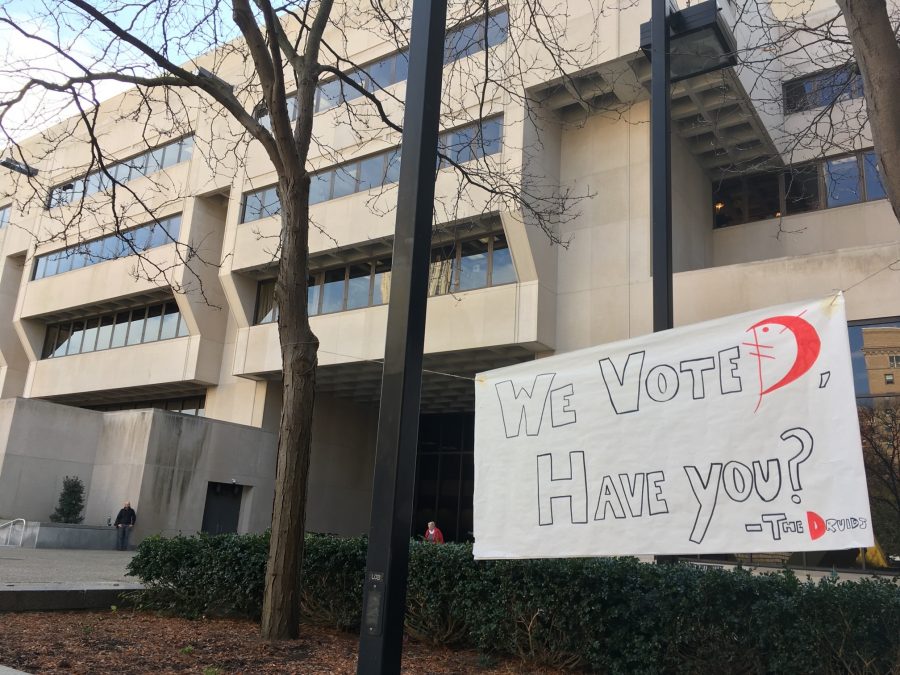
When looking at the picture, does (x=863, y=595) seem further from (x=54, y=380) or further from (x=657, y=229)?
(x=54, y=380)

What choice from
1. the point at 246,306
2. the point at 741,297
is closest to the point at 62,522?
the point at 246,306

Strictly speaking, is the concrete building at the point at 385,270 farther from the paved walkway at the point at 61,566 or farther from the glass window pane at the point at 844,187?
the paved walkway at the point at 61,566

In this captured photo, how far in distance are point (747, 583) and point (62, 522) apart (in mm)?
24110

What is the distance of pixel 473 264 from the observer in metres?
22.6

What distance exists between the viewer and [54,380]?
112 feet

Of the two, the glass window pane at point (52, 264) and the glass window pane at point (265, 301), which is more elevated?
the glass window pane at point (52, 264)

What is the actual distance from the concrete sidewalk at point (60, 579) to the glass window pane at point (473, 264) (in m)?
12.2

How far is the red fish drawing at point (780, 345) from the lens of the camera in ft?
11.2

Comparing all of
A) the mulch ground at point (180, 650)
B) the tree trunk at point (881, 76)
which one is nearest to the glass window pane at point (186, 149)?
the mulch ground at point (180, 650)

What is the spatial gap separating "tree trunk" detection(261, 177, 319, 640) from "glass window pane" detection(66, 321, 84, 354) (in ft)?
100

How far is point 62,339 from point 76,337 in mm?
1640

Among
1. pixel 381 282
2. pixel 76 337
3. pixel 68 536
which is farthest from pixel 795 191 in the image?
pixel 76 337

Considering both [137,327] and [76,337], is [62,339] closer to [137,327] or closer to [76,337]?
[76,337]

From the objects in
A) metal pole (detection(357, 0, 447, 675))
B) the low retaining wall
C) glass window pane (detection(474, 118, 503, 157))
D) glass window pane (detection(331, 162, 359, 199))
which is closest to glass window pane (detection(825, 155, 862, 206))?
glass window pane (detection(474, 118, 503, 157))
